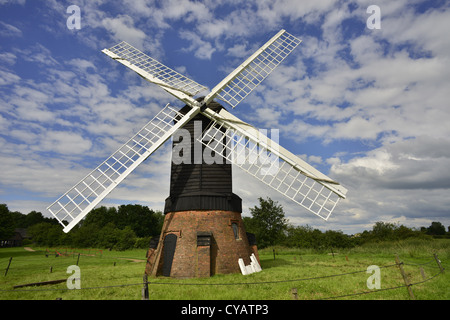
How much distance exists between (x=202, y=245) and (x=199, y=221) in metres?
1.31

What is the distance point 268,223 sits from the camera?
3747 centimetres

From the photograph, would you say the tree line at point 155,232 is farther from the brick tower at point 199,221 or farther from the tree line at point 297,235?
the brick tower at point 199,221

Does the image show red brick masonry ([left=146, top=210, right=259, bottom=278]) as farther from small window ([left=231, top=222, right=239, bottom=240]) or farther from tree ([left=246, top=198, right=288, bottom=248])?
tree ([left=246, top=198, right=288, bottom=248])

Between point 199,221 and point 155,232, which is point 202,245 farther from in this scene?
point 155,232

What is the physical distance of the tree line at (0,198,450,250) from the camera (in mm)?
35156

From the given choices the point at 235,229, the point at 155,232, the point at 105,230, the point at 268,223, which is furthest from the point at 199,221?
the point at 155,232

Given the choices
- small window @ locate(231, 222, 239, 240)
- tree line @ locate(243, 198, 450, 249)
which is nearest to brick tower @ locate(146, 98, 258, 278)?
small window @ locate(231, 222, 239, 240)

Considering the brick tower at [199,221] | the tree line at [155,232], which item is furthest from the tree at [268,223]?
the brick tower at [199,221]

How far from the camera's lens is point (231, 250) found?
13.1 meters

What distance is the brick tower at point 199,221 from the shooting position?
1253 centimetres

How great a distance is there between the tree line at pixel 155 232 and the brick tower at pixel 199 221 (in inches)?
887

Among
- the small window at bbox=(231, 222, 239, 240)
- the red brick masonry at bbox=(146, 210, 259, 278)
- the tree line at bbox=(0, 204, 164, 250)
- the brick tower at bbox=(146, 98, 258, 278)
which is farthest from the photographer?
the tree line at bbox=(0, 204, 164, 250)
